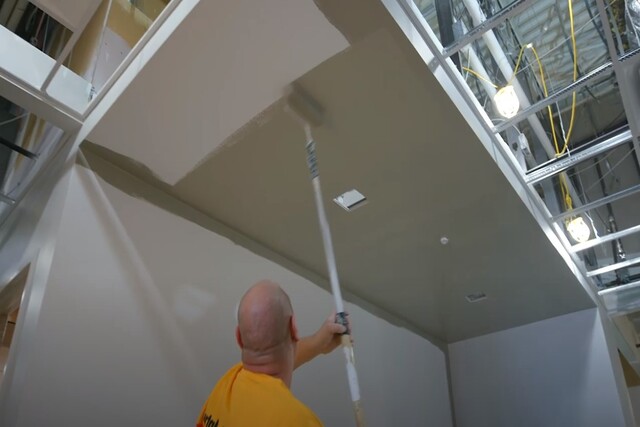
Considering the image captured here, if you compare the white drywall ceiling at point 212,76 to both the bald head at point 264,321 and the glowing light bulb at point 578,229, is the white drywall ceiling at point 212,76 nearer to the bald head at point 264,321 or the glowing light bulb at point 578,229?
the bald head at point 264,321

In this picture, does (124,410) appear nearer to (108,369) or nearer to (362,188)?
(108,369)

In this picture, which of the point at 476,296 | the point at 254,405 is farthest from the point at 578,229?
the point at 254,405

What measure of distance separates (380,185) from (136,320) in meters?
1.24

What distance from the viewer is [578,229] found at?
298 centimetres

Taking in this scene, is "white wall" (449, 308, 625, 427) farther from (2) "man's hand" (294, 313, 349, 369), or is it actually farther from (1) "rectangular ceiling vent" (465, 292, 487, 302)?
(2) "man's hand" (294, 313, 349, 369)

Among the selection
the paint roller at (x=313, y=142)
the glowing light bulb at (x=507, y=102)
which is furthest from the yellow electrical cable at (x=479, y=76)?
the paint roller at (x=313, y=142)

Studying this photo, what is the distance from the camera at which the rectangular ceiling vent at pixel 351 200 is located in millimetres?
2484

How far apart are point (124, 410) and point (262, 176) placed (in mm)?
1119

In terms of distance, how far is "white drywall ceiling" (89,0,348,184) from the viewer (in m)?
1.65

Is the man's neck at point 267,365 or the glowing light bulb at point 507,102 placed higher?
the glowing light bulb at point 507,102

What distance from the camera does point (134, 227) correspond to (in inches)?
89.0

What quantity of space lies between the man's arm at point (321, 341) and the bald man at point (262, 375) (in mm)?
235

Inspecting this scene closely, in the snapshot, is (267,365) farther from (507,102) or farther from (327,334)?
(507,102)

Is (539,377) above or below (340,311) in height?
above
